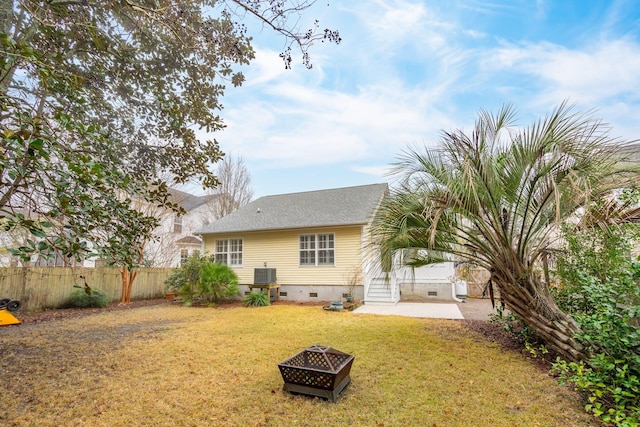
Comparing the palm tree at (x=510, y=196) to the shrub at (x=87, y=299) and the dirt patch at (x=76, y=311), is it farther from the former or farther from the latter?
the shrub at (x=87, y=299)

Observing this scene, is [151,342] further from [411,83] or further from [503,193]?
[411,83]

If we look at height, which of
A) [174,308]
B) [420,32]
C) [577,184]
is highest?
[420,32]

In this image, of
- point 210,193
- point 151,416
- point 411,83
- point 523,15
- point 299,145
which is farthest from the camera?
point 210,193

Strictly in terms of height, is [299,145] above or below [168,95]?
above

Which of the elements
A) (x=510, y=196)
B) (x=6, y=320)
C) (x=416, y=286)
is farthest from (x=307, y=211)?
(x=6, y=320)

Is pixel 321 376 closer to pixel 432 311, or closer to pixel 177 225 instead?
pixel 432 311

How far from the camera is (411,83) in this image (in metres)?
8.76

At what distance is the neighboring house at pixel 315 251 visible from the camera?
1154 centimetres

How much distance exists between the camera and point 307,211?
13.4 metres

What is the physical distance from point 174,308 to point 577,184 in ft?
37.6

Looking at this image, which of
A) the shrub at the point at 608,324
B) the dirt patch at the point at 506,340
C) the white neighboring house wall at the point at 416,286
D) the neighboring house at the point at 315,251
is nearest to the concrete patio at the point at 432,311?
the white neighboring house wall at the point at 416,286

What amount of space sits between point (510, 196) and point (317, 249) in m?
8.26

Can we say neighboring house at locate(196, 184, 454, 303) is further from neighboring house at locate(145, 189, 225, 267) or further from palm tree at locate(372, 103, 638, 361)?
palm tree at locate(372, 103, 638, 361)

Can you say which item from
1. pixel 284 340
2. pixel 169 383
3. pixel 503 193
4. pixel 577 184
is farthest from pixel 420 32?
pixel 169 383
